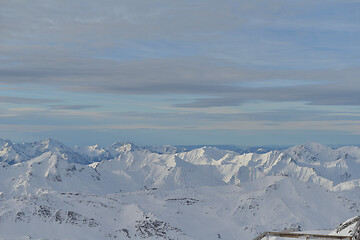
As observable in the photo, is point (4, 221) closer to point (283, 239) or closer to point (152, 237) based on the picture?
point (152, 237)

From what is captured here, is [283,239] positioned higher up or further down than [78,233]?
higher up

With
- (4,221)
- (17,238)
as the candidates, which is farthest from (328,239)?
(4,221)

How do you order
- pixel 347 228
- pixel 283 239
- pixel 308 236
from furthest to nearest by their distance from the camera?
pixel 283 239, pixel 347 228, pixel 308 236

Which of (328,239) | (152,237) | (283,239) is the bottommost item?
(152,237)

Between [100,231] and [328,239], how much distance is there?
182800mm

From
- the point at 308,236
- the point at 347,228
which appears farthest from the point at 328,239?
the point at 347,228

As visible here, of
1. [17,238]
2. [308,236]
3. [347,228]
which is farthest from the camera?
[17,238]

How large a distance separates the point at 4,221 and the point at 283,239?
Result: 607 feet

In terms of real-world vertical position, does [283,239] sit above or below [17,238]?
above

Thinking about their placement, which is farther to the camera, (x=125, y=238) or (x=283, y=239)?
(x=125, y=238)

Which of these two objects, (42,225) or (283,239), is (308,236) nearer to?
(283,239)

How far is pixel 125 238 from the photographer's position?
645 ft

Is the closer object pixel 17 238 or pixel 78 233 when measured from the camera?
pixel 17 238

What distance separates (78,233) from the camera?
19425cm
